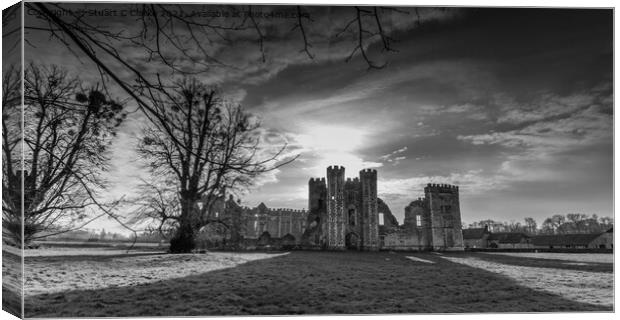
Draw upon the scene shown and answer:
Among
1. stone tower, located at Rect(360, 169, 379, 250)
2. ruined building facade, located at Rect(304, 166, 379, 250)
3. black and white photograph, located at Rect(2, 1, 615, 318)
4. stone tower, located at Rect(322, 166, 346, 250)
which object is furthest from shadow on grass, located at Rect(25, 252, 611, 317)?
stone tower, located at Rect(360, 169, 379, 250)

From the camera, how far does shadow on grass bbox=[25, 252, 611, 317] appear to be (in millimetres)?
5102

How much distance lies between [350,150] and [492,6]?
9.72 ft

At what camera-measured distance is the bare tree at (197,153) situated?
5957 mm

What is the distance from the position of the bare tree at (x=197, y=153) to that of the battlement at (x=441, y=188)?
2.92 meters

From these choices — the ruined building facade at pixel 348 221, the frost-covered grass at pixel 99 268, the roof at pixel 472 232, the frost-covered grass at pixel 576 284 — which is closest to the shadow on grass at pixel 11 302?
the frost-covered grass at pixel 99 268

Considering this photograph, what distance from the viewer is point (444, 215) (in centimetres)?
944

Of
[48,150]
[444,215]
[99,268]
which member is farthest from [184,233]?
[444,215]

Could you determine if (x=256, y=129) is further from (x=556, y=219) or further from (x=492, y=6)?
(x=556, y=219)

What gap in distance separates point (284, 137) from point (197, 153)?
1.40 meters

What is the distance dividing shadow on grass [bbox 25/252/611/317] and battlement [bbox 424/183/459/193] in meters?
1.50

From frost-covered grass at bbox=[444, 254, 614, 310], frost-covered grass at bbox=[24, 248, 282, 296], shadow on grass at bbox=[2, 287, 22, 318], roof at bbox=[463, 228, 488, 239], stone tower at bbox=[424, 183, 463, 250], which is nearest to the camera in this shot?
shadow on grass at bbox=[2, 287, 22, 318]

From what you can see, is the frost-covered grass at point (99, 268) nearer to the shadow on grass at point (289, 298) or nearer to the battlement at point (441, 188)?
the shadow on grass at point (289, 298)

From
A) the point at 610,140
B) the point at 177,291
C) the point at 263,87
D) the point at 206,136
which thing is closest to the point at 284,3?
the point at 263,87

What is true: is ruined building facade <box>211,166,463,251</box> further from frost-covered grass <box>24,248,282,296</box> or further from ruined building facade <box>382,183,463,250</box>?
frost-covered grass <box>24,248,282,296</box>
